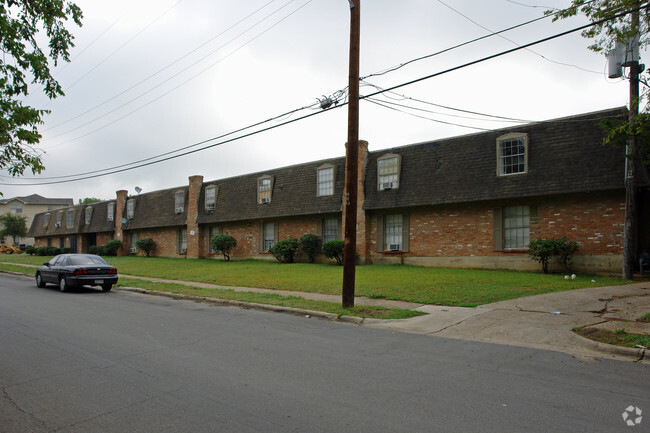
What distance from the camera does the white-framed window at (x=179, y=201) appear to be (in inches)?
1346

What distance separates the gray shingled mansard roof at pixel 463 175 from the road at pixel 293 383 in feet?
37.9

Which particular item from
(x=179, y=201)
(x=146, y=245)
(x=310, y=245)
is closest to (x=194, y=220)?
(x=179, y=201)

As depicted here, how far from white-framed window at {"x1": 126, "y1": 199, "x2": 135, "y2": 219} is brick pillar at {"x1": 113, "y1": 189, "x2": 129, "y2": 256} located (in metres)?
0.61

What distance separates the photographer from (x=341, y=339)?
782cm

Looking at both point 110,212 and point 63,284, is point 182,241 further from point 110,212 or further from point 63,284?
point 63,284

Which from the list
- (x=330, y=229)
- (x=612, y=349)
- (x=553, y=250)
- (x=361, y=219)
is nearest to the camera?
(x=612, y=349)

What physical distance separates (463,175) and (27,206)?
76240 mm

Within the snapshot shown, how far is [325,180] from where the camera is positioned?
24516mm

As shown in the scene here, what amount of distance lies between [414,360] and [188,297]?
31.2 ft

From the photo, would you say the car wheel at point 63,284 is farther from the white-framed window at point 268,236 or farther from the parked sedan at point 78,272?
the white-framed window at point 268,236

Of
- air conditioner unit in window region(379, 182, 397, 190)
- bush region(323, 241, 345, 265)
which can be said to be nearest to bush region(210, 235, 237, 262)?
bush region(323, 241, 345, 265)

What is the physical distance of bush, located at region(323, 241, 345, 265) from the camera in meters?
22.0

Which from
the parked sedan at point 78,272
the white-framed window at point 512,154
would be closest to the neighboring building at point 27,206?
the parked sedan at point 78,272

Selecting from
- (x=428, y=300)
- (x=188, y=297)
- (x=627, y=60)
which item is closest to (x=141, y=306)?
(x=188, y=297)
